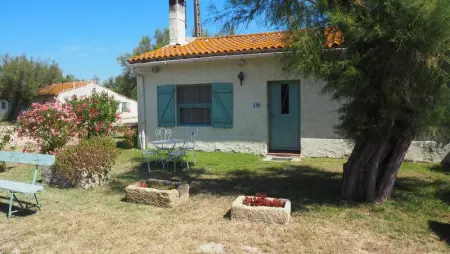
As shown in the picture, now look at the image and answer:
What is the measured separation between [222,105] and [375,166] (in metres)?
5.45

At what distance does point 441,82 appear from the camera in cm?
437

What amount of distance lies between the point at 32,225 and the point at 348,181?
4.29m

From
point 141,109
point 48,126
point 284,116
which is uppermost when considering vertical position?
point 141,109

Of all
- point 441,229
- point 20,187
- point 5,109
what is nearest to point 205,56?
point 20,187

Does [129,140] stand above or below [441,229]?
above

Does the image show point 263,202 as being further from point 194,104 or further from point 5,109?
point 5,109

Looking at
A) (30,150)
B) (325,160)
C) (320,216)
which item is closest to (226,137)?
(325,160)

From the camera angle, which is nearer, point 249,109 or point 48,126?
point 48,126

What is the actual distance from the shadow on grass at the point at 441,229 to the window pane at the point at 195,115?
6.85 metres

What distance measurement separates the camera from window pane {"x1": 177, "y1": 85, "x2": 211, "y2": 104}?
34.3 feet

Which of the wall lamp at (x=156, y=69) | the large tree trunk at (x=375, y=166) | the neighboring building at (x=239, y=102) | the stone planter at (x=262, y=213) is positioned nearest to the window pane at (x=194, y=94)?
the neighboring building at (x=239, y=102)

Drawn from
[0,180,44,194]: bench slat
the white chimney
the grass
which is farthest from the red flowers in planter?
the white chimney

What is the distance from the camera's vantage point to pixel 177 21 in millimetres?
12367

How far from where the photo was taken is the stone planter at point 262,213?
446cm
